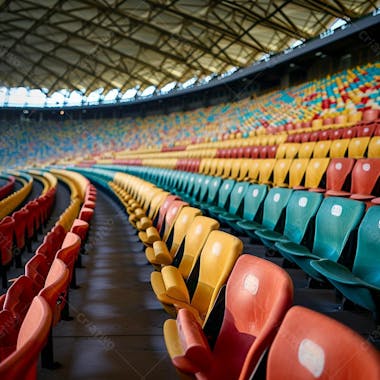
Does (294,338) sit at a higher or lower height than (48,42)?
lower

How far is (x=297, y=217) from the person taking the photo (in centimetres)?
207

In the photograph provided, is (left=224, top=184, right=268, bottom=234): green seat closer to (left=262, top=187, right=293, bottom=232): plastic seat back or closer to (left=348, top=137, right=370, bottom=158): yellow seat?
(left=262, top=187, right=293, bottom=232): plastic seat back

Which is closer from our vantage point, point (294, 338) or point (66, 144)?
point (294, 338)

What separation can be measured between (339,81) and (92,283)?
22.3 ft

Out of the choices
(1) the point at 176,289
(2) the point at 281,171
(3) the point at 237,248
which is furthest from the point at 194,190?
(3) the point at 237,248

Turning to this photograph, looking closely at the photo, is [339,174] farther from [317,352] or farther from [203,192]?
[317,352]

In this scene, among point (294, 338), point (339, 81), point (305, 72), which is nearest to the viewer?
point (294, 338)

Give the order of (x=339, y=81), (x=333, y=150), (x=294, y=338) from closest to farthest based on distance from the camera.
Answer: (x=294, y=338) < (x=333, y=150) < (x=339, y=81)

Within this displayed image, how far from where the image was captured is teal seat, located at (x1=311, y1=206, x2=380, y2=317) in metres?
1.29

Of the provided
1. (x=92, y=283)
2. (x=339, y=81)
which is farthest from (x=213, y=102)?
(x=92, y=283)

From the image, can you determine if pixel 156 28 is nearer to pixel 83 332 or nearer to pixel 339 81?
pixel 339 81

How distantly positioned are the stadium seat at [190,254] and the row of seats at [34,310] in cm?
33

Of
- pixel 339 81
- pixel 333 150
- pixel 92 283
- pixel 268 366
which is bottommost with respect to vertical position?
pixel 92 283

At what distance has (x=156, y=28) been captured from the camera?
12.8 meters
